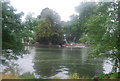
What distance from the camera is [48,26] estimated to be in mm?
2283

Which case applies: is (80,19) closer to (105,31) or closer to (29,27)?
(105,31)

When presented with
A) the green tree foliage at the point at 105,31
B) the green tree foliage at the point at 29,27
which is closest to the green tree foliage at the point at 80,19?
A: the green tree foliage at the point at 105,31

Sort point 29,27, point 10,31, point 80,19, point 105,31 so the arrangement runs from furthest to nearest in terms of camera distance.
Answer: point 29,27, point 10,31, point 80,19, point 105,31

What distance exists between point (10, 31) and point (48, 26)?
0.48 metres

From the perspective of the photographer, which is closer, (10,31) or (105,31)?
(105,31)

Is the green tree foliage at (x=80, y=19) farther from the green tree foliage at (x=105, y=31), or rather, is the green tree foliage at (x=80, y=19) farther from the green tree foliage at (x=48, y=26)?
the green tree foliage at (x=48, y=26)

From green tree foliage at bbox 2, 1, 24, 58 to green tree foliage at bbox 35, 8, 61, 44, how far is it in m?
0.24

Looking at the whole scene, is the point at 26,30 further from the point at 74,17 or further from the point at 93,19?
the point at 93,19

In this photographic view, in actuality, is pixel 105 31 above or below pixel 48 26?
below

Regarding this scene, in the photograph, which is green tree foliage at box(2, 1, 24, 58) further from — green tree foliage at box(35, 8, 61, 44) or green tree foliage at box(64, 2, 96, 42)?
green tree foliage at box(64, 2, 96, 42)

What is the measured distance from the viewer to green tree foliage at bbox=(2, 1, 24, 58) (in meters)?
2.07

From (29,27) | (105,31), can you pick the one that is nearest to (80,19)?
(105,31)

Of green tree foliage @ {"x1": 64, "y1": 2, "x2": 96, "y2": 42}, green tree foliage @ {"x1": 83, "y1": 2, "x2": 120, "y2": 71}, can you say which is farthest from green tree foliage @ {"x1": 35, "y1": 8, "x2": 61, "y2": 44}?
green tree foliage @ {"x1": 83, "y1": 2, "x2": 120, "y2": 71}

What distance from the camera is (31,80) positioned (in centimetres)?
181
